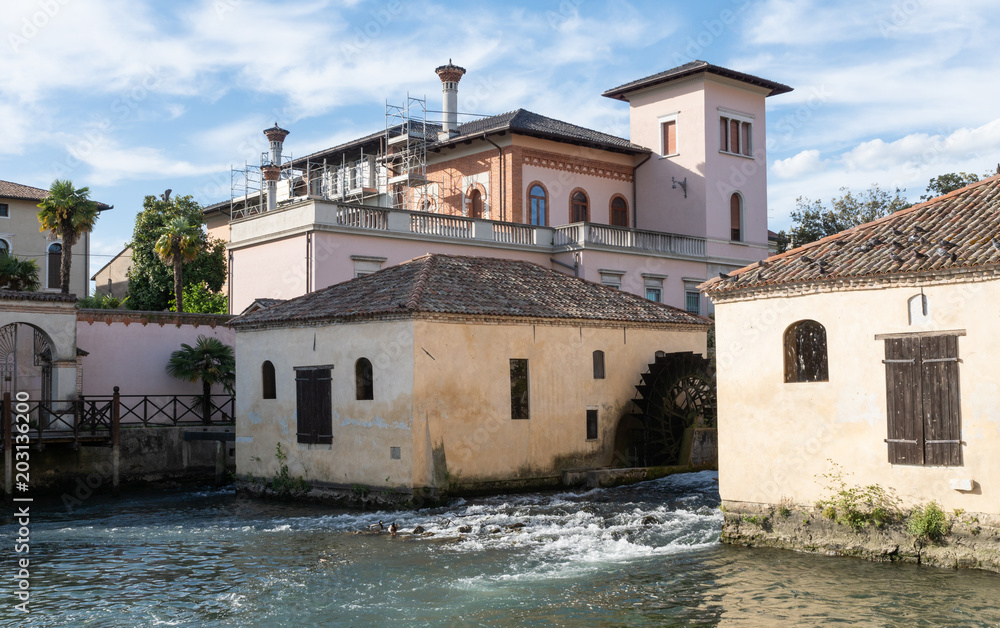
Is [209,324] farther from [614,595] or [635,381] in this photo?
[614,595]

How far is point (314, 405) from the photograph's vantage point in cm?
2094

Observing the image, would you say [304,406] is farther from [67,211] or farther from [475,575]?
[67,211]

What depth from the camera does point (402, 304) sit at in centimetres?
1919

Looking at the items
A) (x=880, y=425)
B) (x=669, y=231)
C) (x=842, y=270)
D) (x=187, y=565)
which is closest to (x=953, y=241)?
(x=842, y=270)

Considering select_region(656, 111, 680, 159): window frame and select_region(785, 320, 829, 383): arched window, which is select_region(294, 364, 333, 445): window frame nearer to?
select_region(785, 320, 829, 383): arched window

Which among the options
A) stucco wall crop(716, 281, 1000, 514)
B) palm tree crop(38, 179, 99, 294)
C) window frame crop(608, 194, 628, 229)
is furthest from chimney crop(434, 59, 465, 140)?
stucco wall crop(716, 281, 1000, 514)

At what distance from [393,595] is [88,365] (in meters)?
18.2

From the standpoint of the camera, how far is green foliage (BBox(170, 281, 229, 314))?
40.3 m

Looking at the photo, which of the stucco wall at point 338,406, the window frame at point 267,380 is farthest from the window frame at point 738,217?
the stucco wall at point 338,406

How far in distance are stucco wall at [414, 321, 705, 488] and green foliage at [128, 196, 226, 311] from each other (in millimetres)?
26121

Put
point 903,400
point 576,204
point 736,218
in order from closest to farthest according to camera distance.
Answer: point 903,400 < point 576,204 < point 736,218

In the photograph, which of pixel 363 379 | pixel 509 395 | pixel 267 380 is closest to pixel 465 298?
pixel 509 395

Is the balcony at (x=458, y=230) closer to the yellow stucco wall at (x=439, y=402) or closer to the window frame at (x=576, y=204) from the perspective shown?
the window frame at (x=576, y=204)

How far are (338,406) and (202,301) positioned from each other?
22936 millimetres
